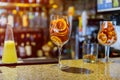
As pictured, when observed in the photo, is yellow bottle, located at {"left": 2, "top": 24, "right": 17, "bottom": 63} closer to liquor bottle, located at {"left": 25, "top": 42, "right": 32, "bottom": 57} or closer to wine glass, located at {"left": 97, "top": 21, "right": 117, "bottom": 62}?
wine glass, located at {"left": 97, "top": 21, "right": 117, "bottom": 62}

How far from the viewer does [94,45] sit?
3.66ft

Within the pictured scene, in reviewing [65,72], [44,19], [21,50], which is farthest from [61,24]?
[44,19]

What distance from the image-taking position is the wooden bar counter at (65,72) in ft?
2.59

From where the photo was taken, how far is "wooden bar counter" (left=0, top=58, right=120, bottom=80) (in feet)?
2.59

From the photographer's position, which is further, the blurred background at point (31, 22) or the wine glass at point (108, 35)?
the blurred background at point (31, 22)

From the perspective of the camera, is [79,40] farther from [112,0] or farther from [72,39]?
[112,0]

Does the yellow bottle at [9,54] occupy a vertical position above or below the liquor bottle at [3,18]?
below

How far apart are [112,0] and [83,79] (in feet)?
2.82

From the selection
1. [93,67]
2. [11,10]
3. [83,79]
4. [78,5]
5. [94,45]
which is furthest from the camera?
[78,5]

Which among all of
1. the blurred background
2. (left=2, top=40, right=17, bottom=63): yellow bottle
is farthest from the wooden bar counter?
the blurred background

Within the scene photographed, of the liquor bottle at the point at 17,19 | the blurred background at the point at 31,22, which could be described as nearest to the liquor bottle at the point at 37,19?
the blurred background at the point at 31,22

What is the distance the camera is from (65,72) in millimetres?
877

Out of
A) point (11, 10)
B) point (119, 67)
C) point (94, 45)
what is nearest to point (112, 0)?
point (94, 45)

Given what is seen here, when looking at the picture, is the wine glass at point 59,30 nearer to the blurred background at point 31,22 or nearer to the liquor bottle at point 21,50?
the blurred background at point 31,22
